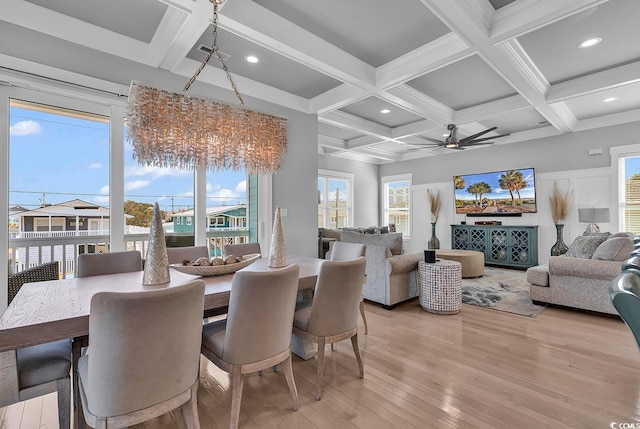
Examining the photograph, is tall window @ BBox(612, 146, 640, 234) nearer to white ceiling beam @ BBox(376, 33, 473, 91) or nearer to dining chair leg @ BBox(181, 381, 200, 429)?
white ceiling beam @ BBox(376, 33, 473, 91)

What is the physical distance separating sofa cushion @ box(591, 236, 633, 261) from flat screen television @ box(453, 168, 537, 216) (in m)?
3.00

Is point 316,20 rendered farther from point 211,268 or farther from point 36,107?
point 36,107

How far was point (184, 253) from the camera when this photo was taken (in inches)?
110

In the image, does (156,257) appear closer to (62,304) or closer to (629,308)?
(62,304)

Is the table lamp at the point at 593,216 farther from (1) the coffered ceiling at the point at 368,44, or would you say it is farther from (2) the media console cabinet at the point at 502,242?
(1) the coffered ceiling at the point at 368,44

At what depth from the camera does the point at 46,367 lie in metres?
1.44

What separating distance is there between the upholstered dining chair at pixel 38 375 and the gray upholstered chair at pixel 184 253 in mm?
1152

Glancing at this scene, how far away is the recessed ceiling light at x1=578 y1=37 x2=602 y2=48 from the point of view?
3055 millimetres

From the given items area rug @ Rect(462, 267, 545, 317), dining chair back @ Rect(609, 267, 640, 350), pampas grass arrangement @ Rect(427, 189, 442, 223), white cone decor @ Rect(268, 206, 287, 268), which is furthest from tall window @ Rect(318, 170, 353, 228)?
dining chair back @ Rect(609, 267, 640, 350)

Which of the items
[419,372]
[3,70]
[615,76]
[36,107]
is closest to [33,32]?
[3,70]

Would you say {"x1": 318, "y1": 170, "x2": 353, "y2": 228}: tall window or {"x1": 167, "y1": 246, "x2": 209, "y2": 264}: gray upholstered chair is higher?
{"x1": 318, "y1": 170, "x2": 353, "y2": 228}: tall window

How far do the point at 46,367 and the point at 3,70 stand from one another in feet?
8.25

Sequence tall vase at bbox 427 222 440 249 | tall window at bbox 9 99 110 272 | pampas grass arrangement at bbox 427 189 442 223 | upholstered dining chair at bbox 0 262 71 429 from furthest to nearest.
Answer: pampas grass arrangement at bbox 427 189 442 223 → tall vase at bbox 427 222 440 249 → tall window at bbox 9 99 110 272 → upholstered dining chair at bbox 0 262 71 429

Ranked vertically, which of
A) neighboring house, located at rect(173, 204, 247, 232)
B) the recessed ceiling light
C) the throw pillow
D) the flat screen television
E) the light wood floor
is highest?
the recessed ceiling light
